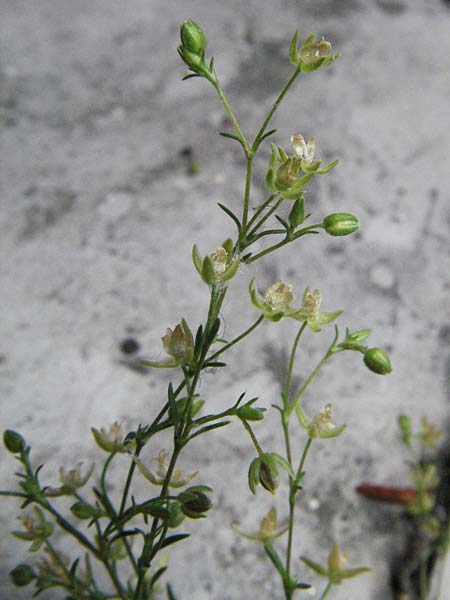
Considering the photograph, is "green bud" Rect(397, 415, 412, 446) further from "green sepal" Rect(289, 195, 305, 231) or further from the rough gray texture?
"green sepal" Rect(289, 195, 305, 231)

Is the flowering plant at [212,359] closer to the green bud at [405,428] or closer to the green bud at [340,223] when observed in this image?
the green bud at [340,223]

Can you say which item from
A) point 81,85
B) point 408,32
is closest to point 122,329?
point 81,85

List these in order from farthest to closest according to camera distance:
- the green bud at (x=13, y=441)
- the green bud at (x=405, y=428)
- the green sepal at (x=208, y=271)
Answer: the green bud at (x=405, y=428)
the green bud at (x=13, y=441)
the green sepal at (x=208, y=271)

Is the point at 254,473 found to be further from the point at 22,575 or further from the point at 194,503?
the point at 22,575

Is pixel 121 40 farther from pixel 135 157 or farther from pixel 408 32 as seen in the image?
pixel 408 32

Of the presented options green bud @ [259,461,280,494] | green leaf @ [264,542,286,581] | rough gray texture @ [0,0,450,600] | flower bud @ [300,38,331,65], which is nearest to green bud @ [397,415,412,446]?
rough gray texture @ [0,0,450,600]

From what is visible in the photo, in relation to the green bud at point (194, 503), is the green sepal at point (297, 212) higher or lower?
higher

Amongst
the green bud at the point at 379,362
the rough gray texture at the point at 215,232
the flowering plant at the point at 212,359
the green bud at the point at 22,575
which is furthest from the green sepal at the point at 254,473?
the rough gray texture at the point at 215,232
